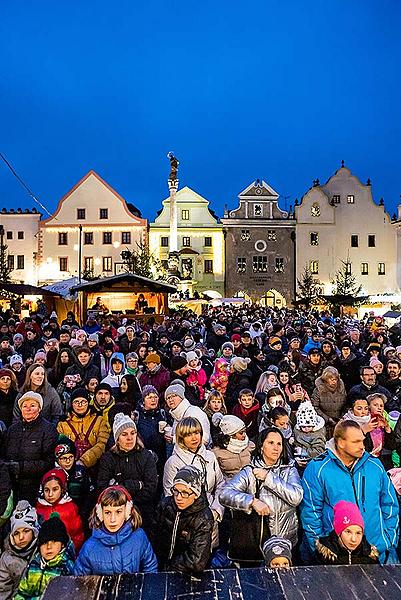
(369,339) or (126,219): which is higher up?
(126,219)

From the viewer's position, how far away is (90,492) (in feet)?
17.0

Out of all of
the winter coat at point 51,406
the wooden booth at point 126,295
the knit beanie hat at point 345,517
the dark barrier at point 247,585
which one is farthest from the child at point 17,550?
the wooden booth at point 126,295

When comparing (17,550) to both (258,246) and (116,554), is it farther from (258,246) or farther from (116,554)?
(258,246)

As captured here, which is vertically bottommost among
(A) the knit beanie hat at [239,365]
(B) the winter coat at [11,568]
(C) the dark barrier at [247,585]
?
(B) the winter coat at [11,568]

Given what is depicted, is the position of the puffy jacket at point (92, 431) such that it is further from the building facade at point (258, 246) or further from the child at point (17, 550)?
the building facade at point (258, 246)

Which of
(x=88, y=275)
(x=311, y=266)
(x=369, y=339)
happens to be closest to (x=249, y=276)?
(x=311, y=266)

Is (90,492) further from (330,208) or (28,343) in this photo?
(330,208)

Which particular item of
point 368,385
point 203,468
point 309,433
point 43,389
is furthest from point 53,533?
point 368,385

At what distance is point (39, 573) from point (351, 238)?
47.6m

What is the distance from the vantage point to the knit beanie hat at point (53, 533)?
3578 millimetres

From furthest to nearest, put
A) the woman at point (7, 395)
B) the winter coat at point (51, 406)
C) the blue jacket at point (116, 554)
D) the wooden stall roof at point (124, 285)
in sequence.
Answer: the wooden stall roof at point (124, 285) < the woman at point (7, 395) < the winter coat at point (51, 406) < the blue jacket at point (116, 554)

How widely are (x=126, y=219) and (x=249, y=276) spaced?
11.3 metres

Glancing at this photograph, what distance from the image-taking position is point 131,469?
4.76 m

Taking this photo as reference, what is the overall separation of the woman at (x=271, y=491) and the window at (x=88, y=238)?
42.8 meters
